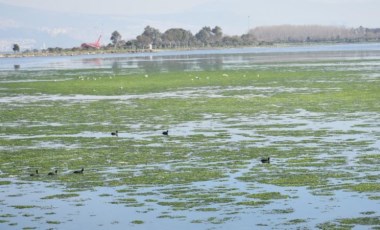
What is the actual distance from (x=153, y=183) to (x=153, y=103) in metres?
20.5

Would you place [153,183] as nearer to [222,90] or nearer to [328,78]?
[222,90]

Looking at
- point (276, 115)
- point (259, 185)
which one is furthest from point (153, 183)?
point (276, 115)

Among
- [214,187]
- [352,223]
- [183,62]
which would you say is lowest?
[183,62]

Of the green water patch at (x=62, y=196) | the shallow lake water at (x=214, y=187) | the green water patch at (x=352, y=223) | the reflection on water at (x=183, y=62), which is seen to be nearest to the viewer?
the green water patch at (x=352, y=223)

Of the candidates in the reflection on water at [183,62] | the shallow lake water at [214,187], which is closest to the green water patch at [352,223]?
the shallow lake water at [214,187]

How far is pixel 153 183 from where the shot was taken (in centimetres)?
1933

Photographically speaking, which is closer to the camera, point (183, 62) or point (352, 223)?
point (352, 223)

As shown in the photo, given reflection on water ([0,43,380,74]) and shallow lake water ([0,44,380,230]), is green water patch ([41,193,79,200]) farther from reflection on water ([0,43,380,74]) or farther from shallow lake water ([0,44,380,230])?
reflection on water ([0,43,380,74])

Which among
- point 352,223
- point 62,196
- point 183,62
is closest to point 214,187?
point 62,196

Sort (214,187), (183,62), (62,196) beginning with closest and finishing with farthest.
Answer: (62,196) → (214,187) → (183,62)

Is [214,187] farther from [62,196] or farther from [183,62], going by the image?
[183,62]

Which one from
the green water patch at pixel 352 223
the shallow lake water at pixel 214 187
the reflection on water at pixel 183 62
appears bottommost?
the reflection on water at pixel 183 62

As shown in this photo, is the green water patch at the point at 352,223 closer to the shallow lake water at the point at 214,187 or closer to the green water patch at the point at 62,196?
the shallow lake water at the point at 214,187

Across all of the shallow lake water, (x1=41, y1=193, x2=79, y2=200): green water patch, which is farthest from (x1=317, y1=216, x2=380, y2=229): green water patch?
(x1=41, y1=193, x2=79, y2=200): green water patch
